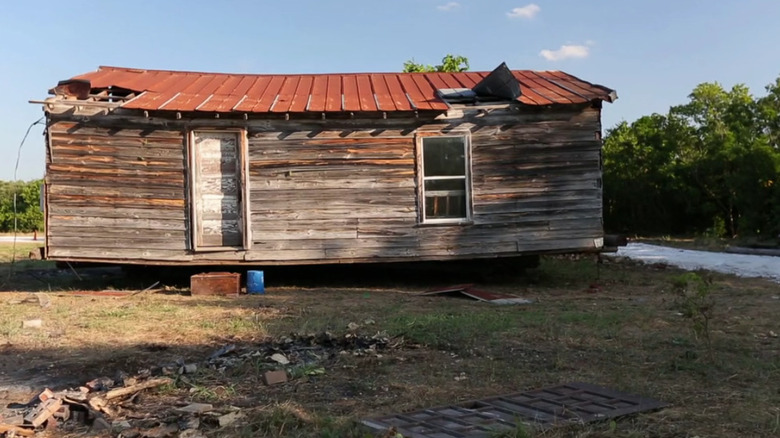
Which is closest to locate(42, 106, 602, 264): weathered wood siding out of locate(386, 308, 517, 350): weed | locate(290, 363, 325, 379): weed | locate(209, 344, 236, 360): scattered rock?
locate(386, 308, 517, 350): weed

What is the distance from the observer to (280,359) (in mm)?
5336

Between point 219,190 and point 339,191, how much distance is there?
7.02 ft

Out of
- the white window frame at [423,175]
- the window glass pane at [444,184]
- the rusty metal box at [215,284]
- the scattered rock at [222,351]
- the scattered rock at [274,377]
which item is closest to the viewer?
the scattered rock at [274,377]

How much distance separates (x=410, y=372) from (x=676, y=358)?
2360 millimetres

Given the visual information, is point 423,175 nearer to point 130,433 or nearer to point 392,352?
point 392,352

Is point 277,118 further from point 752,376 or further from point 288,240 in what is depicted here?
point 752,376

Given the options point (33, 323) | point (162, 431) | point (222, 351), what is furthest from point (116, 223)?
point (162, 431)

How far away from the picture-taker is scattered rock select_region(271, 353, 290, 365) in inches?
208

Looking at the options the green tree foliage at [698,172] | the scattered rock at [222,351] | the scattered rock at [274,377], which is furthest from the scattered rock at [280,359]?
the green tree foliage at [698,172]

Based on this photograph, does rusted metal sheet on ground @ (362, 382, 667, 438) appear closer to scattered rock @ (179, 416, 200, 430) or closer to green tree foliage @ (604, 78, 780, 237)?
scattered rock @ (179, 416, 200, 430)

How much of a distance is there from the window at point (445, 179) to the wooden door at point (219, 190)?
3.34 metres

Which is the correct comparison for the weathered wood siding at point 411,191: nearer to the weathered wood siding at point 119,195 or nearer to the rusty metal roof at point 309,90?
the rusty metal roof at point 309,90

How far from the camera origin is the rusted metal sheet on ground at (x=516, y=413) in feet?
12.1

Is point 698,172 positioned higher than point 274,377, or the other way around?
point 698,172
